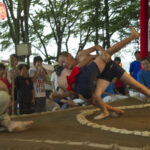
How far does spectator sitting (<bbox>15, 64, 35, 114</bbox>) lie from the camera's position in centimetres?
373

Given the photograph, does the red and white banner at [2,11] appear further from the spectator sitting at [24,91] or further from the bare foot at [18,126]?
the bare foot at [18,126]

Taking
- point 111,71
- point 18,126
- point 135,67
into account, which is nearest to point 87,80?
point 111,71

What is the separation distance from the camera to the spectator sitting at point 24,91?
3729mm

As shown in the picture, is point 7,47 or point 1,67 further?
point 7,47

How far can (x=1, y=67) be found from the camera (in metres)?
3.58

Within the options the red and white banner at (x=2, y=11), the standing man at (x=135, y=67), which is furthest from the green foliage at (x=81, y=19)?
the standing man at (x=135, y=67)

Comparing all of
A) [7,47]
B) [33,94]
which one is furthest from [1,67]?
[7,47]

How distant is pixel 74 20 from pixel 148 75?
6.05 m

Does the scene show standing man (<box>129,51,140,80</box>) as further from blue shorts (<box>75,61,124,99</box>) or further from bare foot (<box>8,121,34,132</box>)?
bare foot (<box>8,121,34,132</box>)

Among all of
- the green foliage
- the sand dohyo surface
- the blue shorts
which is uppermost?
the green foliage

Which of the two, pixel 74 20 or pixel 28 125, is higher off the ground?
pixel 74 20

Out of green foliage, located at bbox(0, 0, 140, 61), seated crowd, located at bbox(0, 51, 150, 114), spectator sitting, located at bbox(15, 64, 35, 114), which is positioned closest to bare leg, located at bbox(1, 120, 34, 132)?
seated crowd, located at bbox(0, 51, 150, 114)

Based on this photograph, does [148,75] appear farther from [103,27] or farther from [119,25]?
[103,27]

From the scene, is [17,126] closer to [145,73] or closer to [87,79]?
[87,79]
